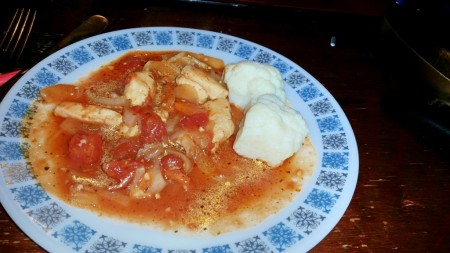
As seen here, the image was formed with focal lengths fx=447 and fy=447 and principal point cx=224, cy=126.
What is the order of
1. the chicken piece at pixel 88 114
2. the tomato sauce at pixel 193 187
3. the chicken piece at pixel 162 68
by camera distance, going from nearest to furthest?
the tomato sauce at pixel 193 187, the chicken piece at pixel 88 114, the chicken piece at pixel 162 68

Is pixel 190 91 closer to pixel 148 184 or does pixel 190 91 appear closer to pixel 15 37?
pixel 148 184

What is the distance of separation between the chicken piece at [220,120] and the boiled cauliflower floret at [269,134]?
77mm

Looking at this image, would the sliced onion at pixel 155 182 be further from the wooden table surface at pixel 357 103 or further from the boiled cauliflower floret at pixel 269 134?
the wooden table surface at pixel 357 103

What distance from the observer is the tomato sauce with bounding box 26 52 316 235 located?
1.97 metres

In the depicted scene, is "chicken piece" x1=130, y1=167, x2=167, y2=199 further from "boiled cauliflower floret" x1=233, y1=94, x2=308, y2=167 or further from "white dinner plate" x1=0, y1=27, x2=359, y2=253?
"boiled cauliflower floret" x1=233, y1=94, x2=308, y2=167

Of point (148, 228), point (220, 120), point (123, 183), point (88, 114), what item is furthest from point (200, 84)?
point (148, 228)

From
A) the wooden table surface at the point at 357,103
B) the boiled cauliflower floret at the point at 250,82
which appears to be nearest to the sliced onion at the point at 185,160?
the boiled cauliflower floret at the point at 250,82

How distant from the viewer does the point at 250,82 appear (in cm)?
251

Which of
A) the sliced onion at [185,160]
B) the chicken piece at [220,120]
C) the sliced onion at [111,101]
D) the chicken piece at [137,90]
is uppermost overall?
the chicken piece at [137,90]

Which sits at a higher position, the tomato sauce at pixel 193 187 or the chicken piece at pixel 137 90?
the chicken piece at pixel 137 90

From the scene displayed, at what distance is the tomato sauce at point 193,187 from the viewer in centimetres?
197

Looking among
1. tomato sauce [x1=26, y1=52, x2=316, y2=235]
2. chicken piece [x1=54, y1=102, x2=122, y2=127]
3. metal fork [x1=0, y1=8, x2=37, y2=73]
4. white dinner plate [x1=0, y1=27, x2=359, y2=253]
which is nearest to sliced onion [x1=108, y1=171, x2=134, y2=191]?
tomato sauce [x1=26, y1=52, x2=316, y2=235]

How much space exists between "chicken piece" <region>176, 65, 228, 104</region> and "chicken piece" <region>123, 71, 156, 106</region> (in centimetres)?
19

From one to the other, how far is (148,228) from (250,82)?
40.3 inches
